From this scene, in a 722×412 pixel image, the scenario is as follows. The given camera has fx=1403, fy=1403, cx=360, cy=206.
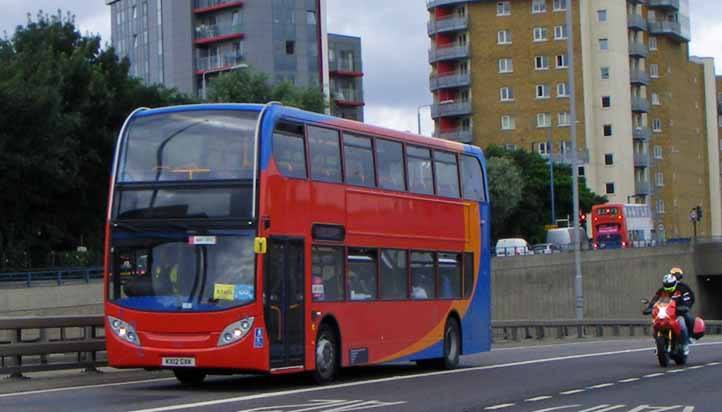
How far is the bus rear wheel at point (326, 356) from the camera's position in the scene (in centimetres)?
2067

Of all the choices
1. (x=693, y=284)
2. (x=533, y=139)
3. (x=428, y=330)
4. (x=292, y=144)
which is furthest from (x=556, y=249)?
(x=292, y=144)

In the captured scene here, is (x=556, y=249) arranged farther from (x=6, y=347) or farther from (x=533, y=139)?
(x=6, y=347)

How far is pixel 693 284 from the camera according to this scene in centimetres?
8919

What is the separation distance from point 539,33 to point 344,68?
16.6m

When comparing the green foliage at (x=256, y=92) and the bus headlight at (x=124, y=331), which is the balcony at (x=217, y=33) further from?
the bus headlight at (x=124, y=331)

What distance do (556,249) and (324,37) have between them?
110ft

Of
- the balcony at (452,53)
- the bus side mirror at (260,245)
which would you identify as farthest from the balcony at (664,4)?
the bus side mirror at (260,245)

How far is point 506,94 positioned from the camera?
4542 inches

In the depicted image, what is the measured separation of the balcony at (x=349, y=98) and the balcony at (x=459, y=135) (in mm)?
7727

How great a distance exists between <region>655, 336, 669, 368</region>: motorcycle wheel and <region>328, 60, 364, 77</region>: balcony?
9292cm

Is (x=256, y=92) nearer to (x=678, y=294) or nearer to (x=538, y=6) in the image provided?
(x=538, y=6)

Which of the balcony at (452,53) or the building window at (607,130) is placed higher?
the balcony at (452,53)

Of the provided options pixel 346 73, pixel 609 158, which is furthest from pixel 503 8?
pixel 609 158

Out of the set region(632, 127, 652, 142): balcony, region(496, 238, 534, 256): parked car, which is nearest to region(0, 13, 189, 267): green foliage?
region(496, 238, 534, 256): parked car
